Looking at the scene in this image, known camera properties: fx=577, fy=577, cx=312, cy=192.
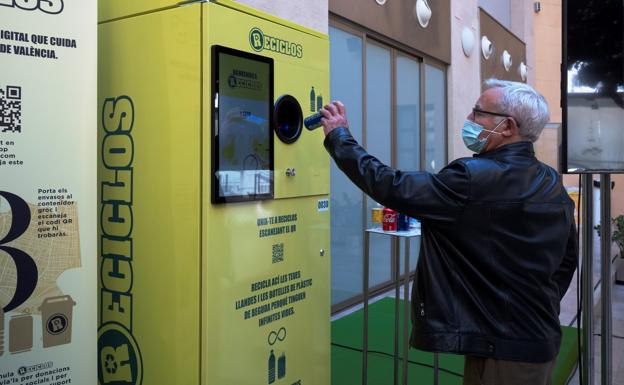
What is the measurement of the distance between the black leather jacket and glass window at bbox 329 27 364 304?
3227mm

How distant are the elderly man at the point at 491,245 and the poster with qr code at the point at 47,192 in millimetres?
911

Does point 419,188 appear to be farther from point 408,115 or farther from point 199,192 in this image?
point 408,115

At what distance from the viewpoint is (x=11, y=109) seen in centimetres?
178

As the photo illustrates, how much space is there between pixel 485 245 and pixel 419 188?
0.30 m

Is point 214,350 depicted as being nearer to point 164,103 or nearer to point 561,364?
point 164,103

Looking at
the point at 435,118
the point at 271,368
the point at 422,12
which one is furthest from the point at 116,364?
the point at 435,118

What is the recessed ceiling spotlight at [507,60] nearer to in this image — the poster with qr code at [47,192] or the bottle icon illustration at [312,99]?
the bottle icon illustration at [312,99]

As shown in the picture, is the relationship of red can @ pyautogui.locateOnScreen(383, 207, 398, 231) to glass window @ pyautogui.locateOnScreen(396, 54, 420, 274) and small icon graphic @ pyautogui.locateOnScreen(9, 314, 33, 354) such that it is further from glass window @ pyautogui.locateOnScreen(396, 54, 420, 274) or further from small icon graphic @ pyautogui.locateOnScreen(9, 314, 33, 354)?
glass window @ pyautogui.locateOnScreen(396, 54, 420, 274)

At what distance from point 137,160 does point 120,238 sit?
0.32 metres

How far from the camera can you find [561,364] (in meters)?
4.08

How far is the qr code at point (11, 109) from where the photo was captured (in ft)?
5.77

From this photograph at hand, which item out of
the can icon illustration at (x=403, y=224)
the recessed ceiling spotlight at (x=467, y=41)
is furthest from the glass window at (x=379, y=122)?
the can icon illustration at (x=403, y=224)

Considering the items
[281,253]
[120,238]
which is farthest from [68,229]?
[281,253]

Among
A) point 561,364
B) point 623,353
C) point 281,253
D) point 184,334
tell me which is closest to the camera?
point 184,334
